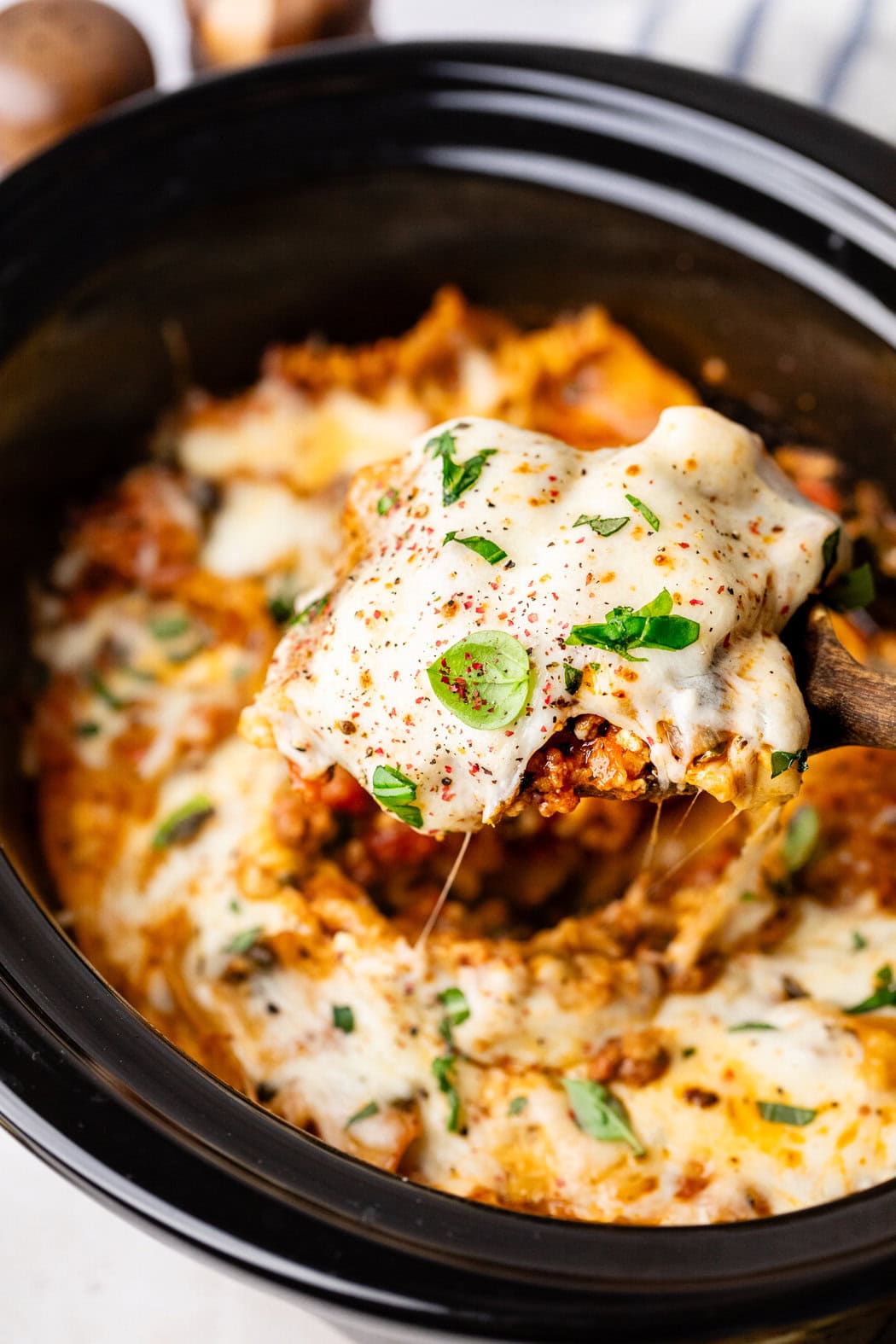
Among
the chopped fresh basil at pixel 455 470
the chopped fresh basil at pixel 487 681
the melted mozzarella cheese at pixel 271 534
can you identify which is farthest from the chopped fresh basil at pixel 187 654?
the chopped fresh basil at pixel 487 681

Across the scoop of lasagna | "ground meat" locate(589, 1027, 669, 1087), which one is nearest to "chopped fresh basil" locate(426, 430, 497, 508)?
the scoop of lasagna

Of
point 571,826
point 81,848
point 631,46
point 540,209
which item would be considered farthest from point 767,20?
point 81,848

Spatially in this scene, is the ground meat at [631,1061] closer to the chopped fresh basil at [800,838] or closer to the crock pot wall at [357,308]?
the chopped fresh basil at [800,838]

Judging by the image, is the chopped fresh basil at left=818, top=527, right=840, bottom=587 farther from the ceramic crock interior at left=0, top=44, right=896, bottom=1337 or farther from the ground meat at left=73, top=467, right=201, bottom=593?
the ground meat at left=73, top=467, right=201, bottom=593

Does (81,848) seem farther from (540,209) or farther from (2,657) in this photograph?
(540,209)

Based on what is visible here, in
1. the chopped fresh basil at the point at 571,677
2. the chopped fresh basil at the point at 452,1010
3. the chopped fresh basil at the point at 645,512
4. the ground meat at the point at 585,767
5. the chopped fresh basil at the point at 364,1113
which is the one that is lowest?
the chopped fresh basil at the point at 364,1113

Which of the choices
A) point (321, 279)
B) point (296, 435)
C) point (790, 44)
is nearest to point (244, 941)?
point (296, 435)

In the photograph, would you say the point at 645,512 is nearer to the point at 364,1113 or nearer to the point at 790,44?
the point at 364,1113

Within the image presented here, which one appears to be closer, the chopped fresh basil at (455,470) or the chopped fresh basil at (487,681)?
the chopped fresh basil at (487,681)
